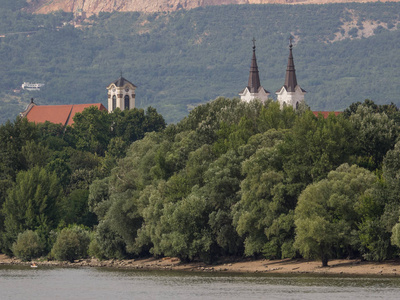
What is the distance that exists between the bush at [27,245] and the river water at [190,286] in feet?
55.5

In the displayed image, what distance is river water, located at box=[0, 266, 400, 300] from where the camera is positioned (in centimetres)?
7019

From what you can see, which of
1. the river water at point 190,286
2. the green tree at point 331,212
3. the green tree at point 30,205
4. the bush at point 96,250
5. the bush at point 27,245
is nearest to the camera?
the river water at point 190,286

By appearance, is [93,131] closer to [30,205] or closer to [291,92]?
[291,92]

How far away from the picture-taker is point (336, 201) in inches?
3194

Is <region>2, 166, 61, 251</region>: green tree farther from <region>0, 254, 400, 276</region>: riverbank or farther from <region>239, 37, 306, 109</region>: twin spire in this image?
<region>239, 37, 306, 109</region>: twin spire

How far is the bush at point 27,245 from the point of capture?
4252 inches

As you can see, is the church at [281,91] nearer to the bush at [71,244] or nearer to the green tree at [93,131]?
the green tree at [93,131]

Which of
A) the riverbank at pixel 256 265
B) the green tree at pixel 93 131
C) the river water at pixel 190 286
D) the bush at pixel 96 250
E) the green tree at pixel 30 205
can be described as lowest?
the river water at pixel 190 286

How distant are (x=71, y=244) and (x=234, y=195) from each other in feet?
70.7

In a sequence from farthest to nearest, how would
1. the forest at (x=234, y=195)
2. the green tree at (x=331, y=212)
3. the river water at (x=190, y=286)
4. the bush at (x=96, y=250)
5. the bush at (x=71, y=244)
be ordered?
the bush at (x=71, y=244)
the bush at (x=96, y=250)
the forest at (x=234, y=195)
the green tree at (x=331, y=212)
the river water at (x=190, y=286)

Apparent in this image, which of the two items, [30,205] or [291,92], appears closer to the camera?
[30,205]

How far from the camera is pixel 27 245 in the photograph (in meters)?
108

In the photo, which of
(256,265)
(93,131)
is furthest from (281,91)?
(256,265)

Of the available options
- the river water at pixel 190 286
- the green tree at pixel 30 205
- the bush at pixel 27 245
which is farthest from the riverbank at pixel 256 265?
the green tree at pixel 30 205
